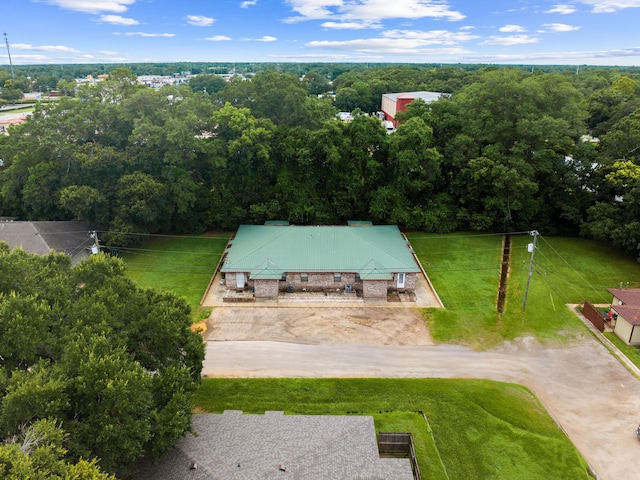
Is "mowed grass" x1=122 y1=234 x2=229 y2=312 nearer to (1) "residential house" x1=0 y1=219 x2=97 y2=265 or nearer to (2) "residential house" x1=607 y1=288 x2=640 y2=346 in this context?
(1) "residential house" x1=0 y1=219 x2=97 y2=265

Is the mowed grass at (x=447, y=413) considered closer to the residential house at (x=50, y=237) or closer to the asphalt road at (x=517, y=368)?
the asphalt road at (x=517, y=368)

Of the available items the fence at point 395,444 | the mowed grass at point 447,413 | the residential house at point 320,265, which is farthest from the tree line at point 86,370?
the residential house at point 320,265

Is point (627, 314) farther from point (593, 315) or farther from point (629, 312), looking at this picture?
point (593, 315)

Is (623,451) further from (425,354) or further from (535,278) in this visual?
(535,278)

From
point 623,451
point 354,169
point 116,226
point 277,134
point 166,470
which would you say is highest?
point 277,134

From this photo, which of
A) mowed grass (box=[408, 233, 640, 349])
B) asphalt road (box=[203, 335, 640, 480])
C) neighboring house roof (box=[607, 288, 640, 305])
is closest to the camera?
asphalt road (box=[203, 335, 640, 480])

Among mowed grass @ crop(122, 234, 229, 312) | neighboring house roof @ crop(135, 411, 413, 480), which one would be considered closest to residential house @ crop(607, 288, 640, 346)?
neighboring house roof @ crop(135, 411, 413, 480)

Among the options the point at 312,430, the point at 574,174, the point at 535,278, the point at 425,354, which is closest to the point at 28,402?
the point at 312,430
